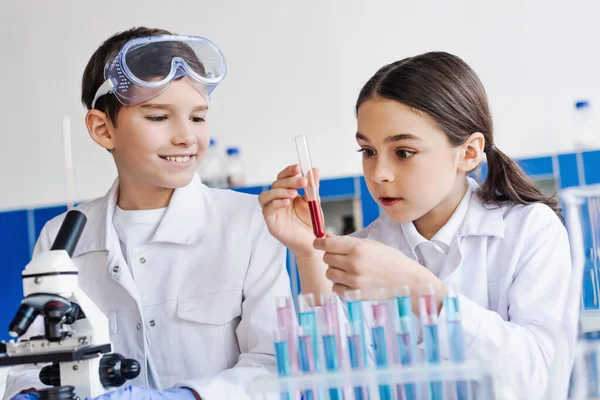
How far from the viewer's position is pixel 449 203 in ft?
6.21

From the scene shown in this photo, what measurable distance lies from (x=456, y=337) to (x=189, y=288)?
2.90 ft

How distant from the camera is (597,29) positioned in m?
4.10

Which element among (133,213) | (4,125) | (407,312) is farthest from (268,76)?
(407,312)

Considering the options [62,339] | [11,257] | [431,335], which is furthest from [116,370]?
[11,257]

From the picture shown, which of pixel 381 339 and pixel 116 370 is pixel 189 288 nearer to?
pixel 116 370

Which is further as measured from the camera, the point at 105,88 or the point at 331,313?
the point at 105,88

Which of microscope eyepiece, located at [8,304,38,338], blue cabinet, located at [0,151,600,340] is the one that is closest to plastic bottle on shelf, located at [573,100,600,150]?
blue cabinet, located at [0,151,600,340]

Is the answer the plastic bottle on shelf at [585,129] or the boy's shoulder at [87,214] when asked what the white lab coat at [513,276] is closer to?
the boy's shoulder at [87,214]

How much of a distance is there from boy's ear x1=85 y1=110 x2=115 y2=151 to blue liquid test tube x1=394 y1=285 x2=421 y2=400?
1.05m

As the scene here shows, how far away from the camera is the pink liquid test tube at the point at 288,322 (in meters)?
1.15

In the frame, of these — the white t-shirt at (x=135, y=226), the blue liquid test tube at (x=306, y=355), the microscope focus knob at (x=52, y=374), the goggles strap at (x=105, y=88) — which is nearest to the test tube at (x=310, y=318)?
the blue liquid test tube at (x=306, y=355)

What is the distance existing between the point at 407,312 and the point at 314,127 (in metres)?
3.25

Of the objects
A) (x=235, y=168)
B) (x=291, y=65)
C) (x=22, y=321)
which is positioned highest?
(x=291, y=65)

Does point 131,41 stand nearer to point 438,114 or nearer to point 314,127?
point 438,114
